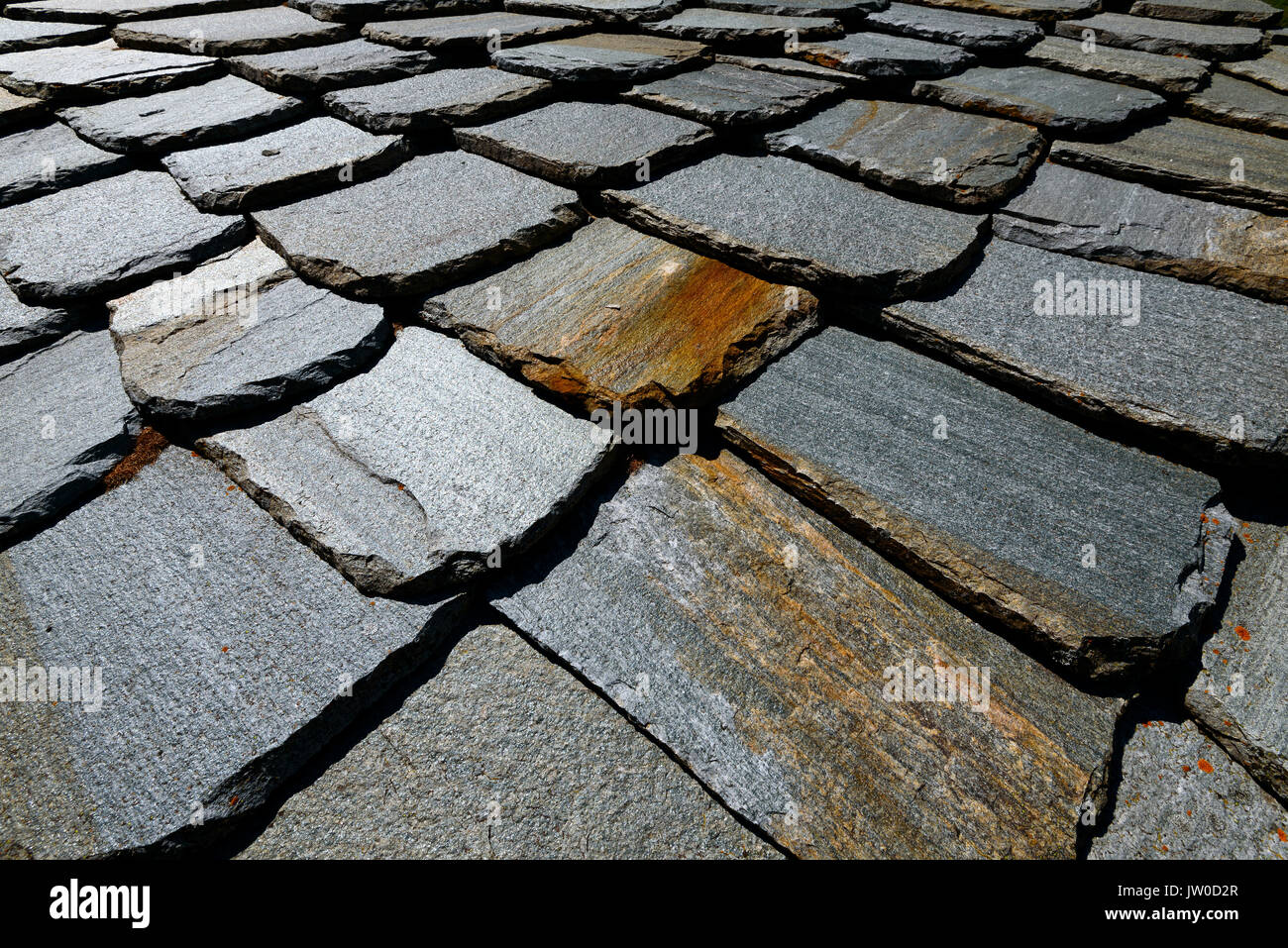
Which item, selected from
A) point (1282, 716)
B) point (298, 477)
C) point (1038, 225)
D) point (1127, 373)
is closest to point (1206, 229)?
point (1038, 225)

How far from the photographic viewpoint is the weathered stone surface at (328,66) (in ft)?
7.85

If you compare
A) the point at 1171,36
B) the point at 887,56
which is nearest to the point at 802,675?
the point at 887,56

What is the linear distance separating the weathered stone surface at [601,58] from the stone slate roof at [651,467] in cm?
3

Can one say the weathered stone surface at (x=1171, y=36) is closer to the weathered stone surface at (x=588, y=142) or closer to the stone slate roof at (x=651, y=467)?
the stone slate roof at (x=651, y=467)

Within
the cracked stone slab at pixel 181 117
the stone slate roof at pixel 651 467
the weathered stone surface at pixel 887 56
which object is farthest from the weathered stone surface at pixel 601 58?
the cracked stone slab at pixel 181 117

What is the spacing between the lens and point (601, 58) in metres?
2.48

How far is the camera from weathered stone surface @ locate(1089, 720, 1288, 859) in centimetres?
101

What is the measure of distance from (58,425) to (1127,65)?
10.8 ft

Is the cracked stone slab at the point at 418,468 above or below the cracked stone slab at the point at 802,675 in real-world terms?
above

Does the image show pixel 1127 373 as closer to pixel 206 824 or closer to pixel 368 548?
pixel 368 548

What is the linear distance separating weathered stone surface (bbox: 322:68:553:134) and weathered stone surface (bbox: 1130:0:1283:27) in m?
2.46

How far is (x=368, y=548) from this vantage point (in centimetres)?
127

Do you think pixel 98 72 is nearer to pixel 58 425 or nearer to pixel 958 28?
pixel 58 425

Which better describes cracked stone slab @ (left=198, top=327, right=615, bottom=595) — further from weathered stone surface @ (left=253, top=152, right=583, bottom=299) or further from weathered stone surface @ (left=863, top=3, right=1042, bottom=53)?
weathered stone surface @ (left=863, top=3, right=1042, bottom=53)
